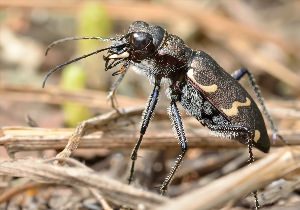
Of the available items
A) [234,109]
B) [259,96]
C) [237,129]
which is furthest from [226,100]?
[259,96]

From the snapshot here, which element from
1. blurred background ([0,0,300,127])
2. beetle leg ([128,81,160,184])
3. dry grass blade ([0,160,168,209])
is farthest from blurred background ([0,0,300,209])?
dry grass blade ([0,160,168,209])

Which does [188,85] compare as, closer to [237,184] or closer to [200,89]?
[200,89]

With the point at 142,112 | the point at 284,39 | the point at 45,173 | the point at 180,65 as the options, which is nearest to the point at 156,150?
the point at 142,112

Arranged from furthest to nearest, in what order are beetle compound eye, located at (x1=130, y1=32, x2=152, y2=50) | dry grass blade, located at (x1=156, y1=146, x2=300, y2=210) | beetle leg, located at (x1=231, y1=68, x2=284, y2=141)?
beetle leg, located at (x1=231, y1=68, x2=284, y2=141)
beetle compound eye, located at (x1=130, y1=32, x2=152, y2=50)
dry grass blade, located at (x1=156, y1=146, x2=300, y2=210)

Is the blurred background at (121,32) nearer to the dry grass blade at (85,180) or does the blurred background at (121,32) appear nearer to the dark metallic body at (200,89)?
the dark metallic body at (200,89)

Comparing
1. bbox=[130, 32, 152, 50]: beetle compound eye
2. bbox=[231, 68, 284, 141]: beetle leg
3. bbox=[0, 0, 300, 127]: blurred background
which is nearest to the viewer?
bbox=[130, 32, 152, 50]: beetle compound eye

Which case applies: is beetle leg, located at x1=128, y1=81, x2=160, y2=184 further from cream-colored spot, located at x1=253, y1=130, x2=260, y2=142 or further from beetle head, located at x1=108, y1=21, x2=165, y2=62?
cream-colored spot, located at x1=253, y1=130, x2=260, y2=142
